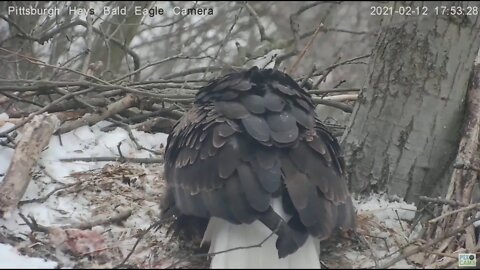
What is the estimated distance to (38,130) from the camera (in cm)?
356

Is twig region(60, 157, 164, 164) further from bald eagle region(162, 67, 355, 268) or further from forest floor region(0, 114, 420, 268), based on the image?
bald eagle region(162, 67, 355, 268)

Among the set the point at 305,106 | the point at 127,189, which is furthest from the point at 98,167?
the point at 305,106

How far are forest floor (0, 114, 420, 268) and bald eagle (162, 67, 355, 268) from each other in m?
0.20

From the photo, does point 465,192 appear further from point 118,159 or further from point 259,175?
point 118,159

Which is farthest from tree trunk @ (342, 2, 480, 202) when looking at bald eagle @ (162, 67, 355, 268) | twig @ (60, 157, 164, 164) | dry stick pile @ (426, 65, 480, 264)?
twig @ (60, 157, 164, 164)

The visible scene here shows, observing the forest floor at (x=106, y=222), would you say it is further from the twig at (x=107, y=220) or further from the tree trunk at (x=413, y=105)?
the tree trunk at (x=413, y=105)

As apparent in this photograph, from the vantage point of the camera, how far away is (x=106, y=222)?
314 cm

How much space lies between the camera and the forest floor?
2.86m

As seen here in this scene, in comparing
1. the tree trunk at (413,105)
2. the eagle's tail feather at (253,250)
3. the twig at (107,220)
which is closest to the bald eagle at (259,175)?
the eagle's tail feather at (253,250)

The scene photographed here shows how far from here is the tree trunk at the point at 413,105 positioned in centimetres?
329

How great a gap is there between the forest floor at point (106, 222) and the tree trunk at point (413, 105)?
0.14 meters

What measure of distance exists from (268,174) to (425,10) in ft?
3.68

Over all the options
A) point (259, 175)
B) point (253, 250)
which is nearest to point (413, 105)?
point (259, 175)

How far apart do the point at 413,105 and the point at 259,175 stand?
1.00 metres
